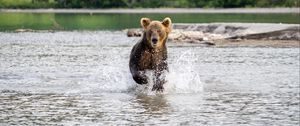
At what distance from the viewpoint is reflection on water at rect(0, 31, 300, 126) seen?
41.3ft

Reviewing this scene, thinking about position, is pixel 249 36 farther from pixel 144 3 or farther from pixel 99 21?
pixel 144 3

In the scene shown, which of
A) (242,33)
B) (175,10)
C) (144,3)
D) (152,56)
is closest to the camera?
(152,56)

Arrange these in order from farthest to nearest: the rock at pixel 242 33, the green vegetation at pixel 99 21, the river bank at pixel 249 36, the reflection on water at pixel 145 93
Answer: the green vegetation at pixel 99 21, the rock at pixel 242 33, the river bank at pixel 249 36, the reflection on water at pixel 145 93

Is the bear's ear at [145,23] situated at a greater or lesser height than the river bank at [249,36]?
greater

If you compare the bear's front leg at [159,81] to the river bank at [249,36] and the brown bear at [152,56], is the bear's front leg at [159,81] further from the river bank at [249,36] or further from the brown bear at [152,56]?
the river bank at [249,36]

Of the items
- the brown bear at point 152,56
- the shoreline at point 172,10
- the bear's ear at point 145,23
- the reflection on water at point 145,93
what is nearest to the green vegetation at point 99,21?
the shoreline at point 172,10

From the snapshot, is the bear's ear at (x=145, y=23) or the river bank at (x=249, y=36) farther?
the river bank at (x=249, y=36)

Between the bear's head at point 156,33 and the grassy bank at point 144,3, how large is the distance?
68785 mm

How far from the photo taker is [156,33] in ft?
50.6

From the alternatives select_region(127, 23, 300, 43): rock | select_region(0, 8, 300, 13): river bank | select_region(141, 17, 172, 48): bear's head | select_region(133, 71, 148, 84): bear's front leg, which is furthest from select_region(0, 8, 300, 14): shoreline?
select_region(133, 71, 148, 84): bear's front leg

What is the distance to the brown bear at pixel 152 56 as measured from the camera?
15.6m

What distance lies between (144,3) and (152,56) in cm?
7680

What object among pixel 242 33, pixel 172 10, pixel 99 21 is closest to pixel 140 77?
pixel 242 33

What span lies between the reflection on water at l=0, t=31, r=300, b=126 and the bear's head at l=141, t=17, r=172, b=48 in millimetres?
955
